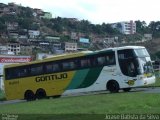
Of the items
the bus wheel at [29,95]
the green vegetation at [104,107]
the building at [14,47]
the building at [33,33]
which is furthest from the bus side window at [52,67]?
the building at [33,33]

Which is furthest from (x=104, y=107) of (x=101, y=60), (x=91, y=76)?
(x=91, y=76)

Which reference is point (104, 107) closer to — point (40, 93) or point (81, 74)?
point (81, 74)

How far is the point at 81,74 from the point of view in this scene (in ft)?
104

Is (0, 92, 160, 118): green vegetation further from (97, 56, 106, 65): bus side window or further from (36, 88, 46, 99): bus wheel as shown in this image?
(36, 88, 46, 99): bus wheel

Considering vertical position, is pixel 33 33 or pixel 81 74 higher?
pixel 33 33

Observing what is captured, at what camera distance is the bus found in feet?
97.9

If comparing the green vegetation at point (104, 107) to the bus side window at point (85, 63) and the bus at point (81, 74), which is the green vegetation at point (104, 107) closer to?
the bus at point (81, 74)

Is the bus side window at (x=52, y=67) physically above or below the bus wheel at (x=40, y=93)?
above

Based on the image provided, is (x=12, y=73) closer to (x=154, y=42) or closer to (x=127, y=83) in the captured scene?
(x=127, y=83)

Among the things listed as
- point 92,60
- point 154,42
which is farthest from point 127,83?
point 154,42

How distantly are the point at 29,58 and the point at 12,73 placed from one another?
79.5ft

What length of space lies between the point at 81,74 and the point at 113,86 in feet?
8.25

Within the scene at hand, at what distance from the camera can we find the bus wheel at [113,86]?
30163mm

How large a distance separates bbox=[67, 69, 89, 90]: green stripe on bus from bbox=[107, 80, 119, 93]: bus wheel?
1.81m
